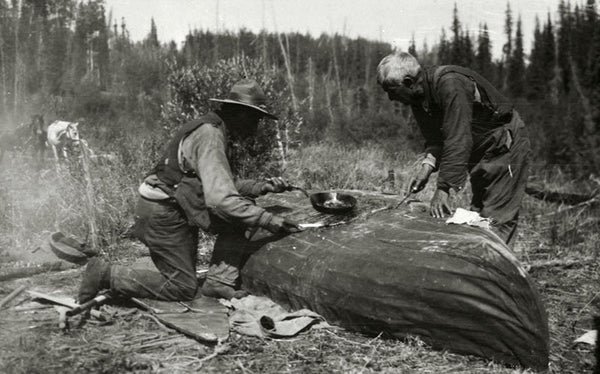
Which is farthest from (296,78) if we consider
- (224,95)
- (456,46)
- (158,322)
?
(158,322)

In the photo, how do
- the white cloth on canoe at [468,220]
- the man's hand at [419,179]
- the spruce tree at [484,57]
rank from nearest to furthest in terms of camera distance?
the white cloth on canoe at [468,220] → the man's hand at [419,179] → the spruce tree at [484,57]

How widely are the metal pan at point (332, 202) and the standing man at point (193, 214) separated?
0.37 metres

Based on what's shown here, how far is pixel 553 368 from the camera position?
10.3 feet

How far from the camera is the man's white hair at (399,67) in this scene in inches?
164

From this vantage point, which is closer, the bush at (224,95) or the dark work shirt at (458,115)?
the dark work shirt at (458,115)

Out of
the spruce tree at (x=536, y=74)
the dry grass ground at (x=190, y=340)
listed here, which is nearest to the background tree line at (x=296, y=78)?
the spruce tree at (x=536, y=74)

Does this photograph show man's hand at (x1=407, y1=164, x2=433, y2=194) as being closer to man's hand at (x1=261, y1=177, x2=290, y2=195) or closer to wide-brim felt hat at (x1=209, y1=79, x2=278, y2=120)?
man's hand at (x1=261, y1=177, x2=290, y2=195)

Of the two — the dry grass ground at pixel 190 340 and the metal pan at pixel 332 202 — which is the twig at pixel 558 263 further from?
the metal pan at pixel 332 202

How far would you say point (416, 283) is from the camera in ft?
10.7

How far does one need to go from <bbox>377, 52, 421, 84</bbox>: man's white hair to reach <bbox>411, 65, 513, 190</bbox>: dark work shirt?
138mm

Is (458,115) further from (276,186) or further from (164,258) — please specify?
(164,258)

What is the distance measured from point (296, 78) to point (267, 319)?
163ft

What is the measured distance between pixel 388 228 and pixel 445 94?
1.10 metres

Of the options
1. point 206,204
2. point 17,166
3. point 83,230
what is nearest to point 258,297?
point 206,204
